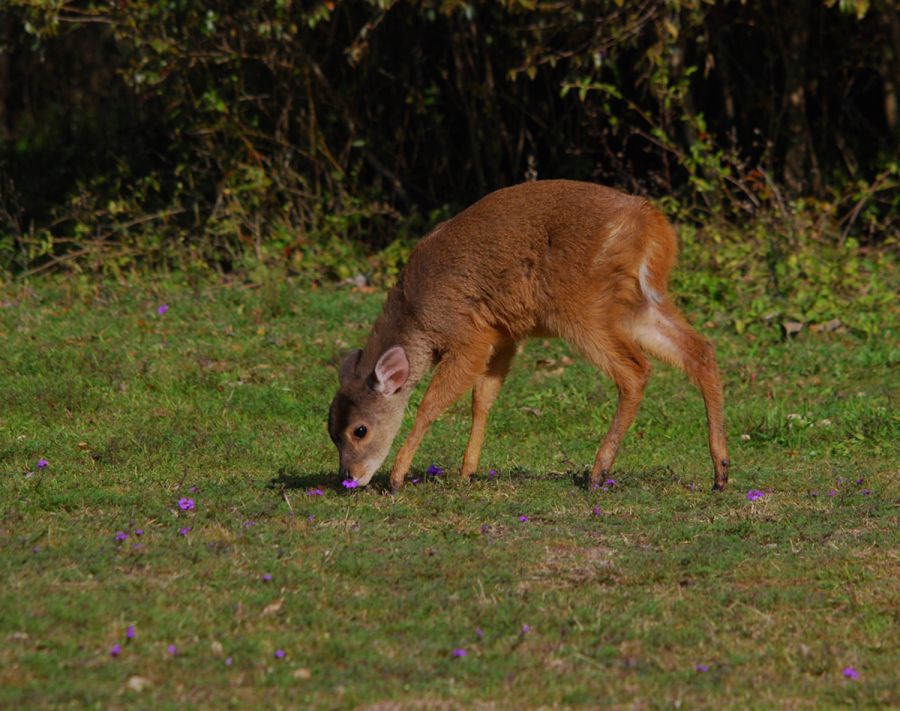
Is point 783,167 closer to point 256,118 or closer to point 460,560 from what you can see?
point 256,118

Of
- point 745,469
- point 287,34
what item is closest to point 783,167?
point 287,34

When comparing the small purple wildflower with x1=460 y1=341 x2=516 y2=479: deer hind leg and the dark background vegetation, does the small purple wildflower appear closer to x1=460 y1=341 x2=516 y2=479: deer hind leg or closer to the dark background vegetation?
x1=460 y1=341 x2=516 y2=479: deer hind leg

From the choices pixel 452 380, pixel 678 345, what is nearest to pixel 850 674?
pixel 678 345

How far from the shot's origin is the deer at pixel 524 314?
24.1 ft

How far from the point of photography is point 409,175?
14.8 m

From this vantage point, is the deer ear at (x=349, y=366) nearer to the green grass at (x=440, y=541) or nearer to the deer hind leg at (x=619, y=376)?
the green grass at (x=440, y=541)

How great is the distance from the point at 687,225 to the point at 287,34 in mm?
4049

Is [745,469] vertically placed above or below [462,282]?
below

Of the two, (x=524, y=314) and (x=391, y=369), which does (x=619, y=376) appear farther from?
(x=391, y=369)

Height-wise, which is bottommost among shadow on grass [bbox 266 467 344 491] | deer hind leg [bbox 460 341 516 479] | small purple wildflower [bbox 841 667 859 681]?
shadow on grass [bbox 266 467 344 491]

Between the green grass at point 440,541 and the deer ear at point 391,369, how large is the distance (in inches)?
22.8

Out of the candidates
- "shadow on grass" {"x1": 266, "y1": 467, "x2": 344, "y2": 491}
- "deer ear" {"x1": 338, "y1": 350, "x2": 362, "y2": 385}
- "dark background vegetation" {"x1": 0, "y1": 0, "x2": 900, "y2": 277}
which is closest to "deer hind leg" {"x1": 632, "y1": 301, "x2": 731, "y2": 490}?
"deer ear" {"x1": 338, "y1": 350, "x2": 362, "y2": 385}

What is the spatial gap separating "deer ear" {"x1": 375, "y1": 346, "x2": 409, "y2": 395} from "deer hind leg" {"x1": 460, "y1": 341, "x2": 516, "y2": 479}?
540 mm

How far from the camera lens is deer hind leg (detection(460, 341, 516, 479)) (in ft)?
25.8
